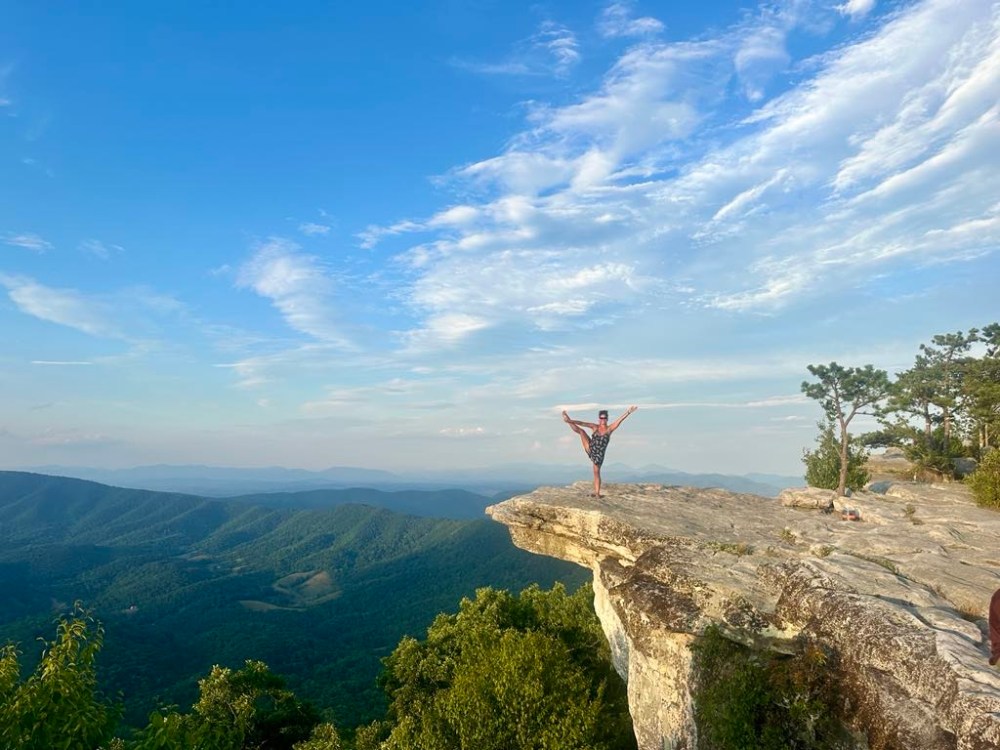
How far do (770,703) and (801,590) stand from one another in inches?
107

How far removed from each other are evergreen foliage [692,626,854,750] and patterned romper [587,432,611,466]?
7414 mm

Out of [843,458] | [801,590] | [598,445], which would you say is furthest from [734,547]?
[843,458]

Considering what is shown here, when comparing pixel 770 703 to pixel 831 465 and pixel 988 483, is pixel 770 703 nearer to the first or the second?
pixel 988 483

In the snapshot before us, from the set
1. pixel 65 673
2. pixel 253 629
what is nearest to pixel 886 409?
pixel 65 673

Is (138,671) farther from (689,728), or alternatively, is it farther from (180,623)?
(689,728)

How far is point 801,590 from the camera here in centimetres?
1333

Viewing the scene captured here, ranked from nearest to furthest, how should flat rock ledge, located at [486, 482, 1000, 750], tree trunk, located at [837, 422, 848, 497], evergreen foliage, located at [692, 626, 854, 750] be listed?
1. flat rock ledge, located at [486, 482, 1000, 750]
2. evergreen foliage, located at [692, 626, 854, 750]
3. tree trunk, located at [837, 422, 848, 497]

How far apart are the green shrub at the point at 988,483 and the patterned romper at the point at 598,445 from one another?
18.8m

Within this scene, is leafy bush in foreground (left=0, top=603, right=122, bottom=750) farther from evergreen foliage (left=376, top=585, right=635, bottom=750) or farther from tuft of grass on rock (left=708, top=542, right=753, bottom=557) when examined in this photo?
tuft of grass on rock (left=708, top=542, right=753, bottom=557)

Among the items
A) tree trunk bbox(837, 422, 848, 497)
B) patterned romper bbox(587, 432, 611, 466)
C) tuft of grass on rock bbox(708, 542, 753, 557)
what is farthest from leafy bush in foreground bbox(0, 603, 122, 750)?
tree trunk bbox(837, 422, 848, 497)

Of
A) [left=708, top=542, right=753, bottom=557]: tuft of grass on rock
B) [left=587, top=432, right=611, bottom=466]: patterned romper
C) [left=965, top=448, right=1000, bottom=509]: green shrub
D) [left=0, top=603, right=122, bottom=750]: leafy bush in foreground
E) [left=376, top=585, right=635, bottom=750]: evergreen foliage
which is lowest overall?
[left=376, top=585, right=635, bottom=750]: evergreen foliage

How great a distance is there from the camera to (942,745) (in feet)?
31.3

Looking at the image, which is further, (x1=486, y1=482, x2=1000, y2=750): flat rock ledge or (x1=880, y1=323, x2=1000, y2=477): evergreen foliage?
(x1=880, y1=323, x2=1000, y2=477): evergreen foliage

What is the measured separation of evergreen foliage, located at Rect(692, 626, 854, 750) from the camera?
1188 cm
